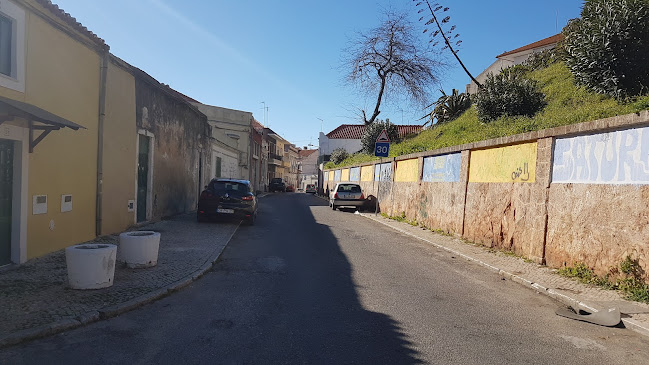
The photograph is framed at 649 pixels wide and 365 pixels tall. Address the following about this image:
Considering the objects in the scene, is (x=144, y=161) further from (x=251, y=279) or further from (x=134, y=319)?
(x=134, y=319)

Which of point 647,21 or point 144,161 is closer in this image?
point 647,21

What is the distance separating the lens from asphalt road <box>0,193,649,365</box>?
12.9 ft

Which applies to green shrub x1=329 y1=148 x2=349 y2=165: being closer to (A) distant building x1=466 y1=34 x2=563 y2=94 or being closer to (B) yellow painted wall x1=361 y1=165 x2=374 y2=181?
(A) distant building x1=466 y1=34 x2=563 y2=94

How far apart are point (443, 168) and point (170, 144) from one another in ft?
30.1

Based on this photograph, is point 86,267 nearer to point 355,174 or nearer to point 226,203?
point 226,203

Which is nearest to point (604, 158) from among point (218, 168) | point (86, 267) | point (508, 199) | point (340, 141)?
point (508, 199)

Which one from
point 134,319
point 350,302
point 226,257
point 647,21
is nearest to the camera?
point 134,319

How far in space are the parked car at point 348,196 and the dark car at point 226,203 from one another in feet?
28.2

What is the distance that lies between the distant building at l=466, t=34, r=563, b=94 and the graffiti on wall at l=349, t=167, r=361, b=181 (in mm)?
8642

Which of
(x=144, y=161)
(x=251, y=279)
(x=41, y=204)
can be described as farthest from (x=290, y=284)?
(x=144, y=161)

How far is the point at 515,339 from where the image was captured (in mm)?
4570

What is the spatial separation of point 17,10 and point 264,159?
1992 inches

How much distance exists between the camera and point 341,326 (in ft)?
15.6

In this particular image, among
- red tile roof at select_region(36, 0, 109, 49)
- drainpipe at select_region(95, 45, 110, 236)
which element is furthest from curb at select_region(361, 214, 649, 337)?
red tile roof at select_region(36, 0, 109, 49)
